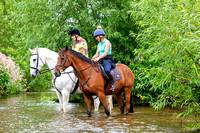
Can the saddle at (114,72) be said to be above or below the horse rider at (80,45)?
below

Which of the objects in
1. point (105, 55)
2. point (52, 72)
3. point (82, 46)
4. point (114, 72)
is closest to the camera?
point (105, 55)

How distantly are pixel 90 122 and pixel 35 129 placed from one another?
5.21 feet

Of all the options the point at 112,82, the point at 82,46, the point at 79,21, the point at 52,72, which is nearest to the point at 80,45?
the point at 82,46

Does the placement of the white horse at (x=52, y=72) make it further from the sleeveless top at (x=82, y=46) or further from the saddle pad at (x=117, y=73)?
the saddle pad at (x=117, y=73)

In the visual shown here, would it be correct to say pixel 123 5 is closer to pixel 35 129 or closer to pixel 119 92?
pixel 119 92

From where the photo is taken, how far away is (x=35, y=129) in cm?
633

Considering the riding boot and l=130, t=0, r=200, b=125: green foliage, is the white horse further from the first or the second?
l=130, t=0, r=200, b=125: green foliage

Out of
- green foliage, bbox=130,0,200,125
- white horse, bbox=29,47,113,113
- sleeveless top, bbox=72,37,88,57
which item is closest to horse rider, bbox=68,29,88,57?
sleeveless top, bbox=72,37,88,57

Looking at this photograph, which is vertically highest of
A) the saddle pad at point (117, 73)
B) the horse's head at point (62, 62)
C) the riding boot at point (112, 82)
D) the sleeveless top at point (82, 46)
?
the sleeveless top at point (82, 46)

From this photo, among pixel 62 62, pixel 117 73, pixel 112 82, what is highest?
pixel 62 62

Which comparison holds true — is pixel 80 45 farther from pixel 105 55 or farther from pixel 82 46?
pixel 105 55

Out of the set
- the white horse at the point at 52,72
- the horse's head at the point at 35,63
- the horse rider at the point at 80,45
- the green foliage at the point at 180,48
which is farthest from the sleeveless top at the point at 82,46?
the green foliage at the point at 180,48

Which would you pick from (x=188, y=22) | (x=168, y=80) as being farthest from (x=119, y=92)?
(x=188, y=22)

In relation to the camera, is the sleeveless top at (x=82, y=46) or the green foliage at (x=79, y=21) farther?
the green foliage at (x=79, y=21)
